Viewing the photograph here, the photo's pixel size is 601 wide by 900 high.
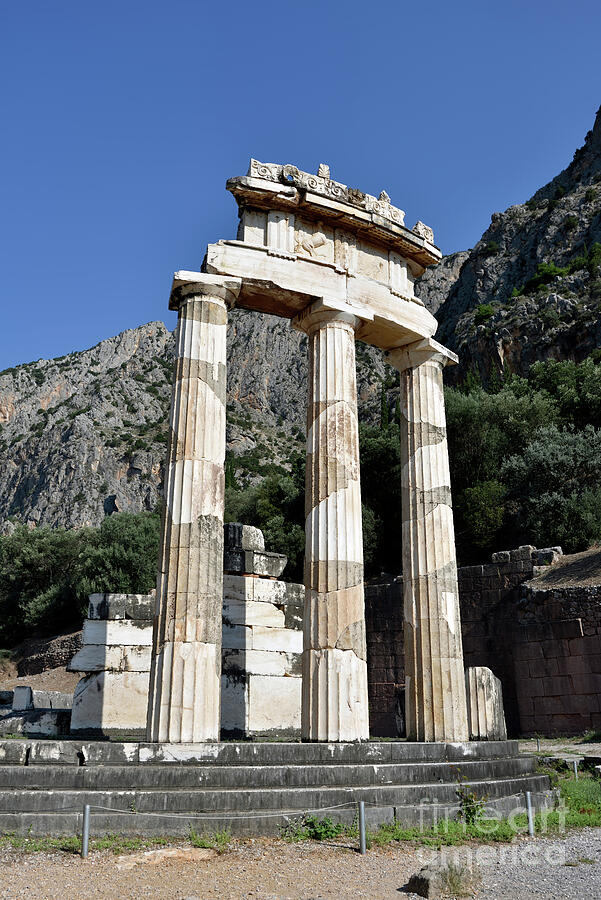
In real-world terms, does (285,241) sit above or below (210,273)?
above

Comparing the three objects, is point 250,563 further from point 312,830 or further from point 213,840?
point 213,840

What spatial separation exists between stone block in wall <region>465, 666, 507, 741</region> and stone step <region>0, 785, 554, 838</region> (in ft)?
12.2

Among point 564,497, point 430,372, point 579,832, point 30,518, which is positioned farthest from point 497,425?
point 30,518

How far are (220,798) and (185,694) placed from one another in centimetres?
219

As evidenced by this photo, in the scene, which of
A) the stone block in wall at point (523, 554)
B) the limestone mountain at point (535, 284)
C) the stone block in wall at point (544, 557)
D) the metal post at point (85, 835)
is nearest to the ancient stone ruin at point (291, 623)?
the metal post at point (85, 835)

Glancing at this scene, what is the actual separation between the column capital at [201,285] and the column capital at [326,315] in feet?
4.78

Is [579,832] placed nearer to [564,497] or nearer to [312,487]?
[312,487]

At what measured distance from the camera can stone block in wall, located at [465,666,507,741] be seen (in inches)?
474

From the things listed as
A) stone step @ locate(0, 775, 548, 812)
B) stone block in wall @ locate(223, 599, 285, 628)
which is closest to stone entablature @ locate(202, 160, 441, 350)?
stone block in wall @ locate(223, 599, 285, 628)


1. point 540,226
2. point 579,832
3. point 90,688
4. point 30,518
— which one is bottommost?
point 579,832

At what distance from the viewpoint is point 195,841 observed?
22.8 ft

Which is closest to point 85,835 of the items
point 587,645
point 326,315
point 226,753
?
point 226,753

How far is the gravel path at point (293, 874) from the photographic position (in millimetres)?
5586

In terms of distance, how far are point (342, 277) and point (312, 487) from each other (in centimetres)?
392
